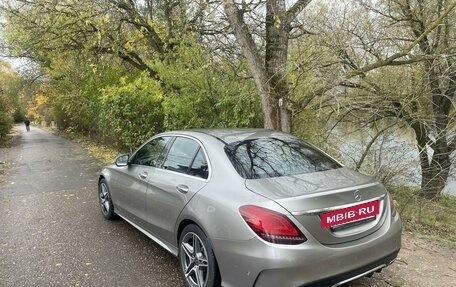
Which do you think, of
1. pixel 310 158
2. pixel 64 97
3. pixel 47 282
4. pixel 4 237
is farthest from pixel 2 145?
pixel 310 158

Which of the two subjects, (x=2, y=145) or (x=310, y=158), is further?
(x=2, y=145)

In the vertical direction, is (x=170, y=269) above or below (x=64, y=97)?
below

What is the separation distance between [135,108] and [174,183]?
8.54m

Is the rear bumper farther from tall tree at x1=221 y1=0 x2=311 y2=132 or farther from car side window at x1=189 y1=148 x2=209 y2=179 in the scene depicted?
tall tree at x1=221 y1=0 x2=311 y2=132

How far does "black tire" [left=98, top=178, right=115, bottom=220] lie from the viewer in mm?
5504

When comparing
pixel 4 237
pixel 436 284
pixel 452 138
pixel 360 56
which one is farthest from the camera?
pixel 360 56

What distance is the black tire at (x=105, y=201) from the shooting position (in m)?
5.50

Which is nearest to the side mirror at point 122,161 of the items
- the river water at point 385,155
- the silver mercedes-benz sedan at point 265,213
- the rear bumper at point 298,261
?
the silver mercedes-benz sedan at point 265,213

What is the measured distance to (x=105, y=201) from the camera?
18.7 ft

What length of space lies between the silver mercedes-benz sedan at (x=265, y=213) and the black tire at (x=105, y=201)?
160cm

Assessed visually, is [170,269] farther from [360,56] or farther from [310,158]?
[360,56]

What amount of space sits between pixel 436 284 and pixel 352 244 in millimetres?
1422

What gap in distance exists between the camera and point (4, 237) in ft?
16.8

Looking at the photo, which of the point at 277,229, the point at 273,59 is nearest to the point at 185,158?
the point at 277,229
